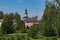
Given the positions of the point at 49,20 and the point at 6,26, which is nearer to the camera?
the point at 49,20

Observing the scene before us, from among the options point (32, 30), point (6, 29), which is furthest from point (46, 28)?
point (6, 29)

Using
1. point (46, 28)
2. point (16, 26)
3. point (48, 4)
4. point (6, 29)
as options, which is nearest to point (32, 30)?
point (46, 28)

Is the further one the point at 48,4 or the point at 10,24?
the point at 10,24

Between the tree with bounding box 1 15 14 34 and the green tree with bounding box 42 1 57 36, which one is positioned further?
the tree with bounding box 1 15 14 34

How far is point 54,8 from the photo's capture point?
49156mm

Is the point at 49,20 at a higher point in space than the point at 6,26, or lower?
higher

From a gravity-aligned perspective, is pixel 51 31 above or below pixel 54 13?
below

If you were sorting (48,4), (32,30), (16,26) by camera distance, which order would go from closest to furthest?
(32,30), (48,4), (16,26)

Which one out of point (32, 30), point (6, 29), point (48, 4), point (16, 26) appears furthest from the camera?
point (16, 26)

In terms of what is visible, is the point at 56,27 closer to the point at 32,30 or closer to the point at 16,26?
the point at 32,30

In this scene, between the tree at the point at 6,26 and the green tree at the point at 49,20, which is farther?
the tree at the point at 6,26

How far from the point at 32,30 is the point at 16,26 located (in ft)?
87.4

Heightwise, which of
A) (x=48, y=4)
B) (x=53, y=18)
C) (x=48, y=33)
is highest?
(x=48, y=4)

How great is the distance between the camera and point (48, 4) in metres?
51.5
